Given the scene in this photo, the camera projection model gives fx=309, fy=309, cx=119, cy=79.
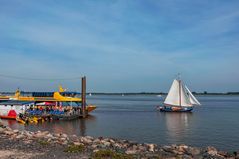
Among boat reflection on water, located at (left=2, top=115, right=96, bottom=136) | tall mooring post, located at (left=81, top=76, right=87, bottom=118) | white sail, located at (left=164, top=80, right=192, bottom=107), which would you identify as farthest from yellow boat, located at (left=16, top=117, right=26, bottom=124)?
white sail, located at (left=164, top=80, right=192, bottom=107)

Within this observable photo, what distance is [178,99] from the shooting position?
82250 mm

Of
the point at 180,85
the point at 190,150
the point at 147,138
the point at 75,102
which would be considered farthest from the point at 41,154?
the point at 180,85

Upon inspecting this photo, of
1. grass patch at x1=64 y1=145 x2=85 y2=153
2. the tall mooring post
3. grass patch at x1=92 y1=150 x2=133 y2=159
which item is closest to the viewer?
grass patch at x1=92 y1=150 x2=133 y2=159

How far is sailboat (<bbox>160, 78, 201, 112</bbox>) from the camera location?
80188 mm

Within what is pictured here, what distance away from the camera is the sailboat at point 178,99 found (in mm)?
80188

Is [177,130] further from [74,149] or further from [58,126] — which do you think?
[74,149]

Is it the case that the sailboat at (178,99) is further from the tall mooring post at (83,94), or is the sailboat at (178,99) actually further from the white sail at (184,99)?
the tall mooring post at (83,94)

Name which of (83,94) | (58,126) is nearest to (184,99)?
(83,94)

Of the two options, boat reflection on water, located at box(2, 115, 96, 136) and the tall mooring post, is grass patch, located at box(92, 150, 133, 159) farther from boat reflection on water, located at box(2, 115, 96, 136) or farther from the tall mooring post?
the tall mooring post

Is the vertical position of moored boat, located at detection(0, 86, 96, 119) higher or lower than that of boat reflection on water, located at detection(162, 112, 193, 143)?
higher

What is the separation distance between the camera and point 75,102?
2315 inches

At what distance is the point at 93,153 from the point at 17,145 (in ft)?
17.6

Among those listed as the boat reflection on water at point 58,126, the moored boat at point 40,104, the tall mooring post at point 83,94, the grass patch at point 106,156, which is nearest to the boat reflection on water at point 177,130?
the boat reflection on water at point 58,126

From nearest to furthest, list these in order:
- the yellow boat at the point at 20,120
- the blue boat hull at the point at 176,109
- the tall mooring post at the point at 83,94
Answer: the yellow boat at the point at 20,120 → the tall mooring post at the point at 83,94 → the blue boat hull at the point at 176,109
